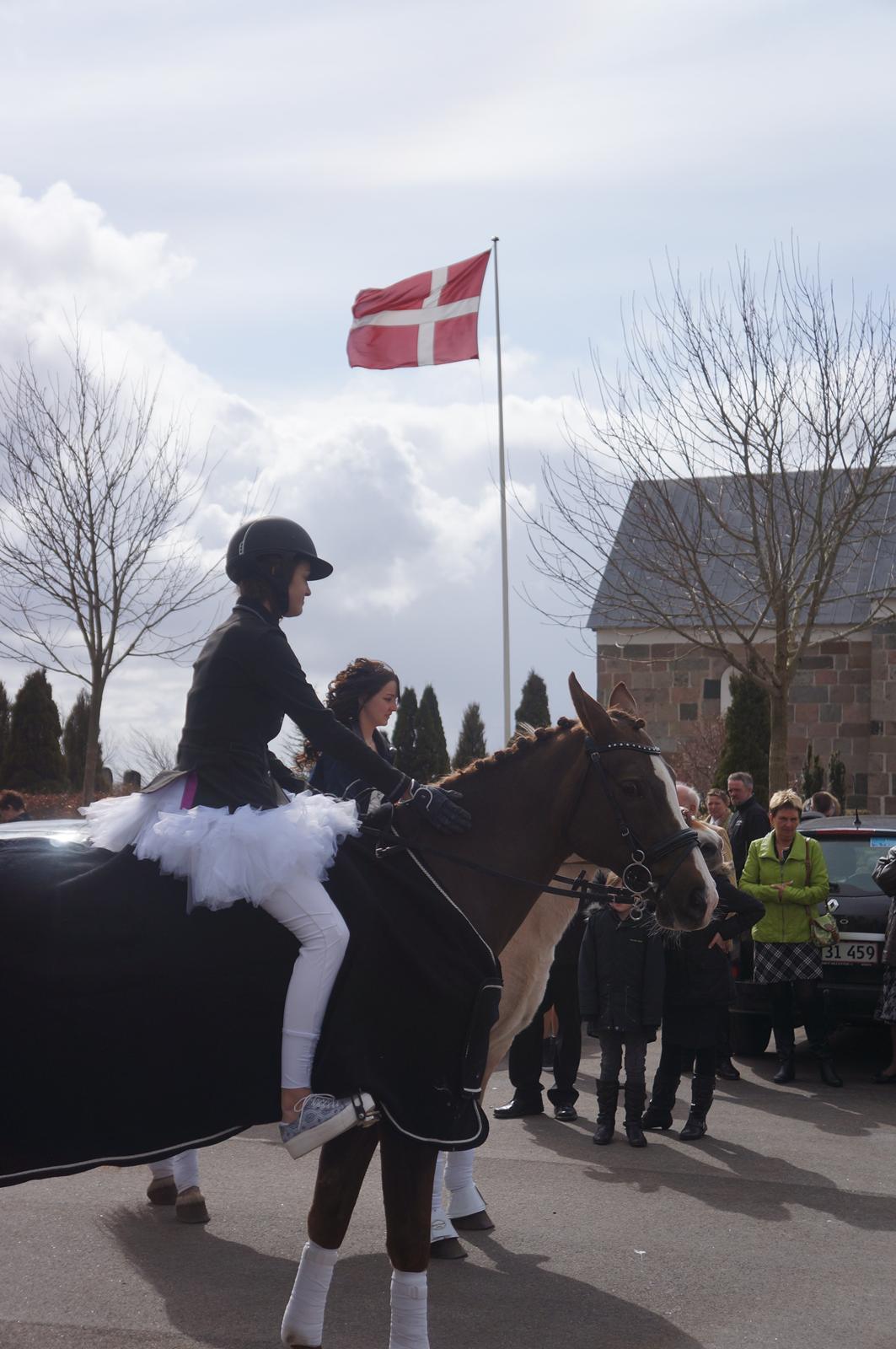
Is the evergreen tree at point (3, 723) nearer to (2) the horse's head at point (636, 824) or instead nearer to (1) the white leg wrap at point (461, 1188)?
(1) the white leg wrap at point (461, 1188)

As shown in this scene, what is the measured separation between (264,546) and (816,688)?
25630 mm

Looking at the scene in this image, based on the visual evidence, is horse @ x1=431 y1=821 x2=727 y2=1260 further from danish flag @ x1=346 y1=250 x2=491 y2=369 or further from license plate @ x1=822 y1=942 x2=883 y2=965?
danish flag @ x1=346 y1=250 x2=491 y2=369

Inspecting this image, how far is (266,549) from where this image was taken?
4582mm

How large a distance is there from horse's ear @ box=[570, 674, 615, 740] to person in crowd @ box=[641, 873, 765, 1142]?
376 cm

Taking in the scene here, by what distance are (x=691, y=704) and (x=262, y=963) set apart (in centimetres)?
2586

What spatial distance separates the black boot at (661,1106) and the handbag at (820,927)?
2102 millimetres

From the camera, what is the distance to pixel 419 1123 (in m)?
4.17

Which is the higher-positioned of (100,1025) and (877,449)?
(877,449)

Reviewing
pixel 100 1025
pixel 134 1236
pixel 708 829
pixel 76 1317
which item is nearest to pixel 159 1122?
pixel 100 1025

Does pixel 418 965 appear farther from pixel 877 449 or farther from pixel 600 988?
pixel 877 449

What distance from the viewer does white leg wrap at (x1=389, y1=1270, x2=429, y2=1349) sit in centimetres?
424

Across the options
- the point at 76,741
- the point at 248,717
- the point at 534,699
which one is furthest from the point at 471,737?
the point at 248,717

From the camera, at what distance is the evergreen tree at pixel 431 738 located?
38344mm

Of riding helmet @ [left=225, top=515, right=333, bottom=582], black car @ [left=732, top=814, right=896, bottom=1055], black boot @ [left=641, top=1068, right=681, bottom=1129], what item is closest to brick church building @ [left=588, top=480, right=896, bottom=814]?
black car @ [left=732, top=814, right=896, bottom=1055]
